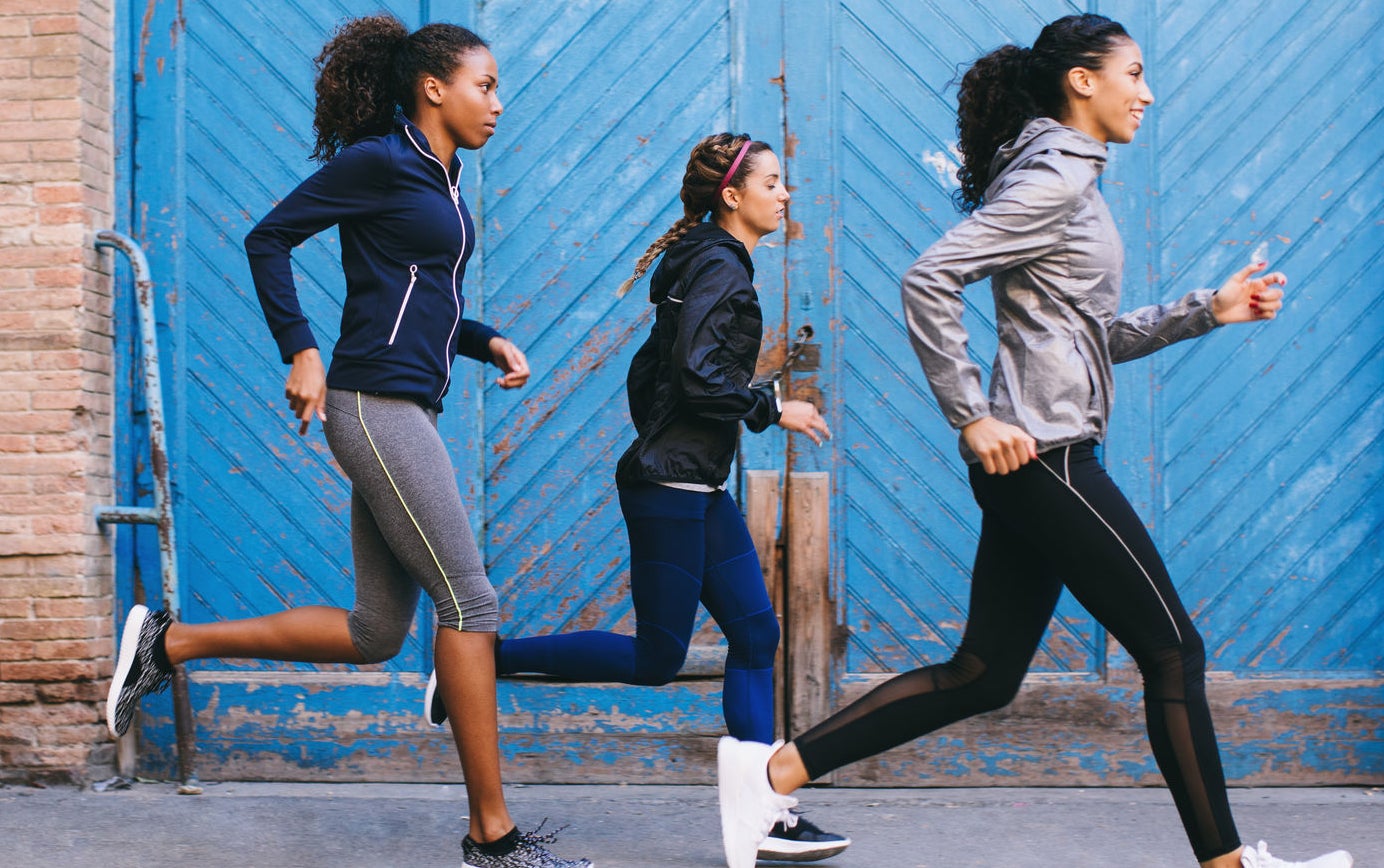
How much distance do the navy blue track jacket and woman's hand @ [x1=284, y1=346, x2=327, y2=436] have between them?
0.15 ft

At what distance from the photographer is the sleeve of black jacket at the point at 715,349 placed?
3.57m

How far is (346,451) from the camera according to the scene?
3.42 metres

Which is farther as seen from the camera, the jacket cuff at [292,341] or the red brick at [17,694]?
the red brick at [17,694]

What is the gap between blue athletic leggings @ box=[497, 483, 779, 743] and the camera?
3.68 metres

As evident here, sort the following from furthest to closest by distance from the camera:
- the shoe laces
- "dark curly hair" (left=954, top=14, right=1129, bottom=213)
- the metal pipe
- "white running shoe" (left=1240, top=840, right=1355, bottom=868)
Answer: the metal pipe
the shoe laces
"dark curly hair" (left=954, top=14, right=1129, bottom=213)
"white running shoe" (left=1240, top=840, right=1355, bottom=868)

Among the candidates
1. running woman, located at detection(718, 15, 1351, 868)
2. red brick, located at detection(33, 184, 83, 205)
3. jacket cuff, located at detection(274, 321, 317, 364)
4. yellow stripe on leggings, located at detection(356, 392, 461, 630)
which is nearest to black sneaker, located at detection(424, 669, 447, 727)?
yellow stripe on leggings, located at detection(356, 392, 461, 630)

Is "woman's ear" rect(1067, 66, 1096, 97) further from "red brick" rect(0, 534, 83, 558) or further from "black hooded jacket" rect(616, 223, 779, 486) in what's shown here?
"red brick" rect(0, 534, 83, 558)

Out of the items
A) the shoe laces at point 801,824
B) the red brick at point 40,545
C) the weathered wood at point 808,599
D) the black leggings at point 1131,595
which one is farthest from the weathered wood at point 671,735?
the black leggings at point 1131,595

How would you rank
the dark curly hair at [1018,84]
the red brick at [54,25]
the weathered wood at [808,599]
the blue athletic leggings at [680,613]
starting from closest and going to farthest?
the dark curly hair at [1018,84]
the blue athletic leggings at [680,613]
the red brick at [54,25]
the weathered wood at [808,599]

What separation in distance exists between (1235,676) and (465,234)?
2976mm

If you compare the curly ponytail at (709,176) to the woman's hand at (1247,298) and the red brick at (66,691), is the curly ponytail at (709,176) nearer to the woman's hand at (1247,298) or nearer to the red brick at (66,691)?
the woman's hand at (1247,298)

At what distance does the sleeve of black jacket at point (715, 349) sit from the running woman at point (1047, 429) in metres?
0.59

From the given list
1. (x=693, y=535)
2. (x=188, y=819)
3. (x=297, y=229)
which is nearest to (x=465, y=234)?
(x=297, y=229)

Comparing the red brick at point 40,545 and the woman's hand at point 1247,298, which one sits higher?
the woman's hand at point 1247,298
